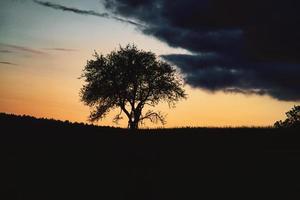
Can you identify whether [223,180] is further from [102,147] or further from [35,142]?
[35,142]

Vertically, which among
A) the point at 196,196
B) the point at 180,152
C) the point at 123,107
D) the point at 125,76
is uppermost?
the point at 125,76

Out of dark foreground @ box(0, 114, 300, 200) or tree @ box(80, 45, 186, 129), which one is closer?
dark foreground @ box(0, 114, 300, 200)

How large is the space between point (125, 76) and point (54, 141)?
107ft

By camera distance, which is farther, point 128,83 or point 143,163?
point 128,83

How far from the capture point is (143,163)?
21.5 metres

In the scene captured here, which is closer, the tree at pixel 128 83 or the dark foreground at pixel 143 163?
the dark foreground at pixel 143 163

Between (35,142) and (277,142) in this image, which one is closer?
(35,142)

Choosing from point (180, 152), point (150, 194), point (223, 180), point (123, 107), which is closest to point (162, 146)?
point (180, 152)

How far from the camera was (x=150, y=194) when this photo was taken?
53.3 ft

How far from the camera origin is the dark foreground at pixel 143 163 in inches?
654

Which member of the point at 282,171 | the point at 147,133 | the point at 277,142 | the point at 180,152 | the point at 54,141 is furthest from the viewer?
the point at 147,133

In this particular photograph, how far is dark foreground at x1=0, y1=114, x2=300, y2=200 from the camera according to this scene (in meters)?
16.6

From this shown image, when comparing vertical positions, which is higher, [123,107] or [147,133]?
[123,107]

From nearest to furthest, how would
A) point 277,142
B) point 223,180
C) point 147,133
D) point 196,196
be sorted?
point 196,196, point 223,180, point 277,142, point 147,133
